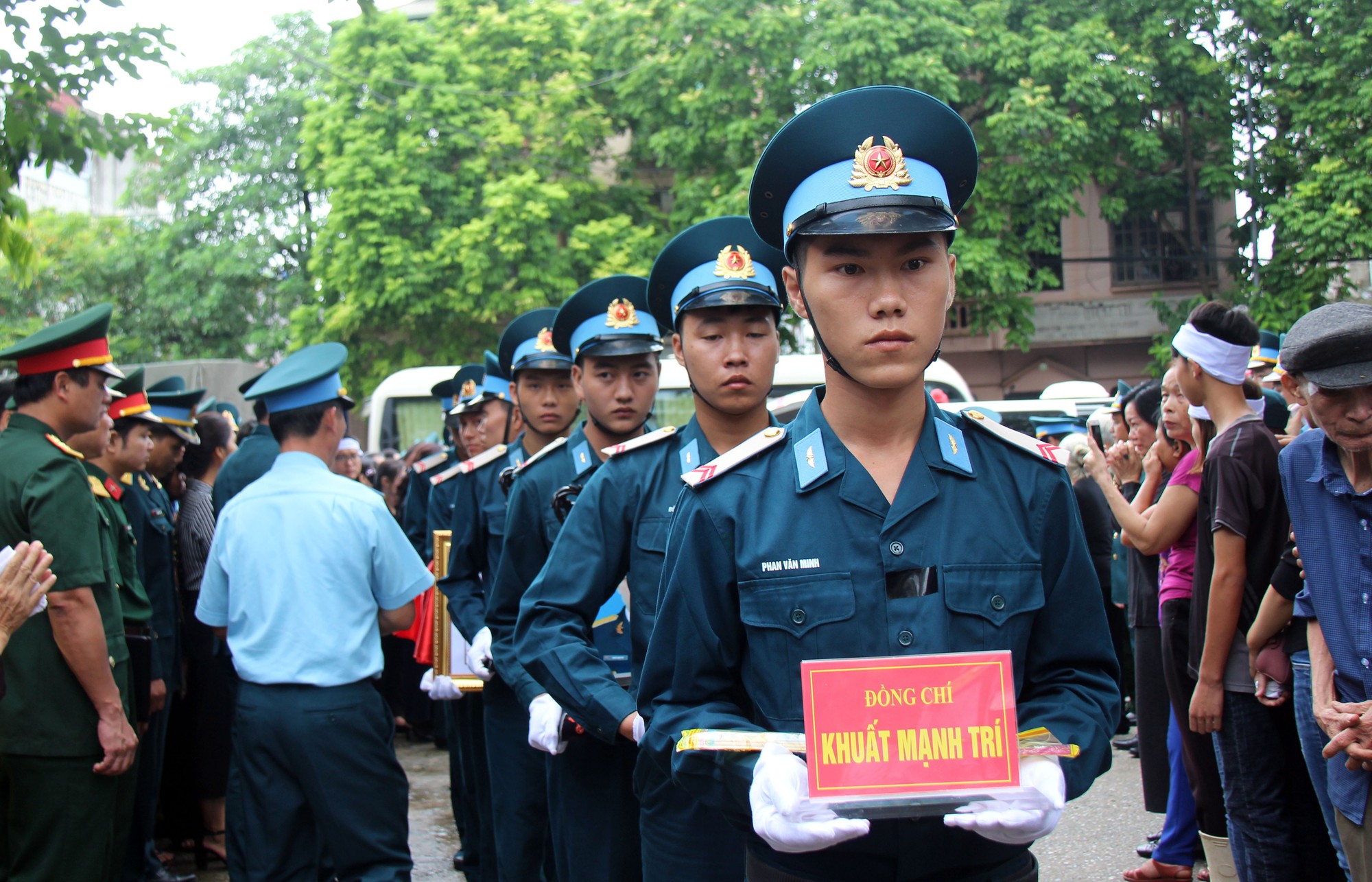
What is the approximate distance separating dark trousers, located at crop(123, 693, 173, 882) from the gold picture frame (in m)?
1.50

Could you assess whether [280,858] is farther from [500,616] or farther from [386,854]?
[500,616]

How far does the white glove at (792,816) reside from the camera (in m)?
1.74

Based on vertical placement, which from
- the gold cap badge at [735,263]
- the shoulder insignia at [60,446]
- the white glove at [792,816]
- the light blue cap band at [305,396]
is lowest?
the white glove at [792,816]

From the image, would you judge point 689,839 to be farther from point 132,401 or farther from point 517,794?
point 132,401

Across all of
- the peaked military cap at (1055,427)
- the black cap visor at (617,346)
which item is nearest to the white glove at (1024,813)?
the black cap visor at (617,346)

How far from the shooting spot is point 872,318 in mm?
2037

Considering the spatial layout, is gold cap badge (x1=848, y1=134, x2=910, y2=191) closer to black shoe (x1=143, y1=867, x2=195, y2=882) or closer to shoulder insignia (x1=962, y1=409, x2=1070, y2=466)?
shoulder insignia (x1=962, y1=409, x2=1070, y2=466)

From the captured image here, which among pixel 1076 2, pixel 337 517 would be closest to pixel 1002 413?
pixel 337 517

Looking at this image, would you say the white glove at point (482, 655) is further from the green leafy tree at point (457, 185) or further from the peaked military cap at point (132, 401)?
the green leafy tree at point (457, 185)

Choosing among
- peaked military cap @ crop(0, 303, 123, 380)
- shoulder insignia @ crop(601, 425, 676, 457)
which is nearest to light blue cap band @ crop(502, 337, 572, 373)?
peaked military cap @ crop(0, 303, 123, 380)

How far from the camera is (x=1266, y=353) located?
6.83 meters

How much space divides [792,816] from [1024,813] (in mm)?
326

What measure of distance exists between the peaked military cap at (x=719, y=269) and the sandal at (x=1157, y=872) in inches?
131

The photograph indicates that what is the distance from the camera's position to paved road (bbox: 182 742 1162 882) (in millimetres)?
5793
